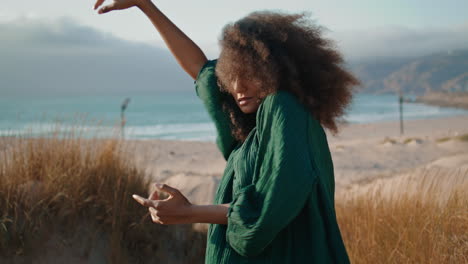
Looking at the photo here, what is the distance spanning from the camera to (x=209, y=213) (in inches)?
57.7

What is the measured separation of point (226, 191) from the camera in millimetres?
1645

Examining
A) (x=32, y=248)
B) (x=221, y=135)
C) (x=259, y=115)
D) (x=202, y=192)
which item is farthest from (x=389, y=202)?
(x=202, y=192)

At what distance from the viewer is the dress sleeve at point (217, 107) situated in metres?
1.84

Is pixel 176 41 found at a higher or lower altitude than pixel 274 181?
higher

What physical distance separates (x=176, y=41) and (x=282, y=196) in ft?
3.05

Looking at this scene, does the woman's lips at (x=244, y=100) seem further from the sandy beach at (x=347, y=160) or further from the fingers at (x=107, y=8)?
the sandy beach at (x=347, y=160)

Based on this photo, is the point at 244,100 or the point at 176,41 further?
the point at 176,41

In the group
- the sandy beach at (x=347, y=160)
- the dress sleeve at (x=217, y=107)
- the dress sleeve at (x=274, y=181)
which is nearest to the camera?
the dress sleeve at (x=274, y=181)

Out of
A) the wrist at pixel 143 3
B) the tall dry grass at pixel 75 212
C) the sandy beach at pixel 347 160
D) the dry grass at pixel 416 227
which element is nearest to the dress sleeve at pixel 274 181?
the wrist at pixel 143 3

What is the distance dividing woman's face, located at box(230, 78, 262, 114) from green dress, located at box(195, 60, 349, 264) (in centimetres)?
8

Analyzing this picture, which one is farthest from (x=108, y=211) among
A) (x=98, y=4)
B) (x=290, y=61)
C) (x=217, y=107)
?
(x=290, y=61)

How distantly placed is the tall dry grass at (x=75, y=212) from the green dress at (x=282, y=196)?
234 cm

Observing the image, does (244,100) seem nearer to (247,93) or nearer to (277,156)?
(247,93)

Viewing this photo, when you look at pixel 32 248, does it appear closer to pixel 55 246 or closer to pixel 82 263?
pixel 55 246
